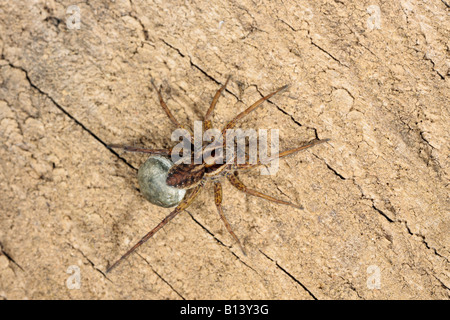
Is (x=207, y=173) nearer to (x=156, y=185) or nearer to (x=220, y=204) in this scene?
(x=220, y=204)

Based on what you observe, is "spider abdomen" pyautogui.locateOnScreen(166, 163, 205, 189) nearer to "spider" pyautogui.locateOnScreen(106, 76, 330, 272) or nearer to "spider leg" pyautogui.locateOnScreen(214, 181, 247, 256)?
"spider" pyautogui.locateOnScreen(106, 76, 330, 272)

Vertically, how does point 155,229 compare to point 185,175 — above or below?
below

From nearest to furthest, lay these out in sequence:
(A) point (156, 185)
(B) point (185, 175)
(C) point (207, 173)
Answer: (A) point (156, 185), (B) point (185, 175), (C) point (207, 173)

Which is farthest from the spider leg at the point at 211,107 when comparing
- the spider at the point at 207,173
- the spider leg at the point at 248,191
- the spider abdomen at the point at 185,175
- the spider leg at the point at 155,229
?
the spider leg at the point at 155,229

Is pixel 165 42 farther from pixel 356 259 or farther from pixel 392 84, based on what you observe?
pixel 356 259

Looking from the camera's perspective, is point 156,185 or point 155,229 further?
point 155,229

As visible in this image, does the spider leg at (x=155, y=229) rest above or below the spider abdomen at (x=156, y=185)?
below

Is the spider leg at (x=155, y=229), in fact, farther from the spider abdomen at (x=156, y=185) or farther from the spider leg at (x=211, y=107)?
the spider leg at (x=211, y=107)

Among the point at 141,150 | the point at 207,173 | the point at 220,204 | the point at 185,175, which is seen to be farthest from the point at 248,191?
the point at 141,150

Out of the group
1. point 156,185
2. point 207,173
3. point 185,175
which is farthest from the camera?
point 207,173
